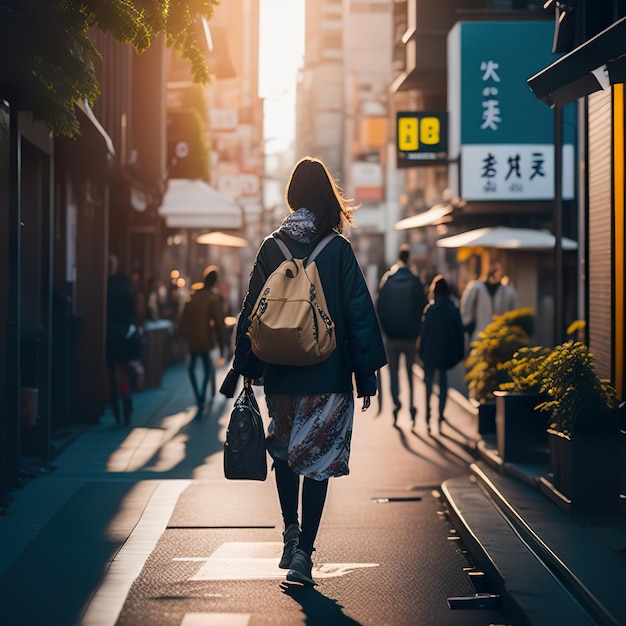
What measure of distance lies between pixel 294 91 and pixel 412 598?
450ft

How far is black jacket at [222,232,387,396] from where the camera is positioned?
20.6 feet

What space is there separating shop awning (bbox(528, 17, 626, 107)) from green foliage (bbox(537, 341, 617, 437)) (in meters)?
1.60

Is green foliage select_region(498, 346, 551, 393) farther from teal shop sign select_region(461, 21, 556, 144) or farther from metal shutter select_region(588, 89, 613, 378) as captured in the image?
teal shop sign select_region(461, 21, 556, 144)

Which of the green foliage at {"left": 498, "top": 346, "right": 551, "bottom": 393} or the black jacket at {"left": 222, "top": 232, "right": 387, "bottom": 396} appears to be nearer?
the black jacket at {"left": 222, "top": 232, "right": 387, "bottom": 396}

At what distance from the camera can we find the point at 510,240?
24.8 m

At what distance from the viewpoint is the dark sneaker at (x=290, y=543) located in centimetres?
655

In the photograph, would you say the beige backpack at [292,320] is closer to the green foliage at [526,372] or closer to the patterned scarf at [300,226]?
the patterned scarf at [300,226]

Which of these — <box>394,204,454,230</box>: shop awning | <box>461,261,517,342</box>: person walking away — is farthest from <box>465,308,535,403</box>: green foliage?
<box>394,204,454,230</box>: shop awning

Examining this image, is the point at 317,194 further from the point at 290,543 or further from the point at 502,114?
the point at 502,114

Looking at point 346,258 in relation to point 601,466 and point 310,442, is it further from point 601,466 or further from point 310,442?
point 601,466

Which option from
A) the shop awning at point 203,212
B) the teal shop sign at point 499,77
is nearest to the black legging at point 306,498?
the shop awning at point 203,212

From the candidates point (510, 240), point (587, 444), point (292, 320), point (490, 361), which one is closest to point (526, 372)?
point (490, 361)

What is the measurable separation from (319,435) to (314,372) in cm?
31

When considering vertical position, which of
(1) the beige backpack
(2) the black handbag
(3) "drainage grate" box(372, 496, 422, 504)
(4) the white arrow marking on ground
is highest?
(1) the beige backpack
